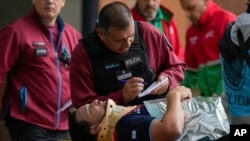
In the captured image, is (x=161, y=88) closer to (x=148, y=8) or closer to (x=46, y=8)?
(x=46, y=8)

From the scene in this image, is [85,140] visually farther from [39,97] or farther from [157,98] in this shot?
[39,97]

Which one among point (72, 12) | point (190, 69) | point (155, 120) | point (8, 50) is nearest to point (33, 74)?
point (8, 50)

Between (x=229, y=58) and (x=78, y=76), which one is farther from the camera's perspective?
(x=78, y=76)

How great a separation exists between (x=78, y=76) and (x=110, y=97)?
0.25 metres

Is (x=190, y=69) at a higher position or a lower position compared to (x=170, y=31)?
lower

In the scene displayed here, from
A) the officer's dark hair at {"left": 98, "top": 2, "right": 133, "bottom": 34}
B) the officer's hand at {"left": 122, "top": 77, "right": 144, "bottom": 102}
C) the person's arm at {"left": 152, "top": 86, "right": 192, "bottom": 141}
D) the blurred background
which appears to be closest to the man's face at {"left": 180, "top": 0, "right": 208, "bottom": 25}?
the blurred background

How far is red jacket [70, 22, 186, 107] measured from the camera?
4133mm

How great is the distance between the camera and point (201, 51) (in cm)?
584

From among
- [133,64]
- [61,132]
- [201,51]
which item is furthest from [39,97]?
[201,51]

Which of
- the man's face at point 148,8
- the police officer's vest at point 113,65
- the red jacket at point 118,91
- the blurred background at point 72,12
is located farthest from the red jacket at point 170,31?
the police officer's vest at point 113,65

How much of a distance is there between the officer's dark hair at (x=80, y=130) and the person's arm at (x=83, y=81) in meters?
0.15

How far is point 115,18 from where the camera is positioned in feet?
13.1

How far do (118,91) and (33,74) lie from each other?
3.28 feet

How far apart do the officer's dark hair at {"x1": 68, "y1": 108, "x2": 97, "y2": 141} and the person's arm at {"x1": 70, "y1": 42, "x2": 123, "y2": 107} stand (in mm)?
151
